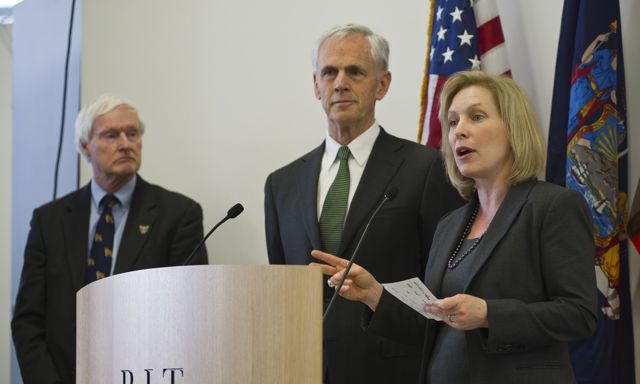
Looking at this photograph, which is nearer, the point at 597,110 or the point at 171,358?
the point at 171,358

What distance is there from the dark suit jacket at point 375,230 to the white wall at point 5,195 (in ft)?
8.99

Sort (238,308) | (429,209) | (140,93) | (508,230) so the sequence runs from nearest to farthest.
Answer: (238,308) < (508,230) < (429,209) < (140,93)

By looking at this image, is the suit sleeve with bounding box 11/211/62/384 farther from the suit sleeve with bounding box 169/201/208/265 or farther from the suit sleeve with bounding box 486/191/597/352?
the suit sleeve with bounding box 486/191/597/352

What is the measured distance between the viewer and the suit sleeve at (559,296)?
8.53 ft

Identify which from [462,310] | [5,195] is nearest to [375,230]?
[462,310]

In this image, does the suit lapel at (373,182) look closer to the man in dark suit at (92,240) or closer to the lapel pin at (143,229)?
the man in dark suit at (92,240)

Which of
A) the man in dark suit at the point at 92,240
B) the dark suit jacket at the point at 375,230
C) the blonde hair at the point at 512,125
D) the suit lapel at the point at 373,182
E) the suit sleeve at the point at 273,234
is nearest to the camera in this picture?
the blonde hair at the point at 512,125

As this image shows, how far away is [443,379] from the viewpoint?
9.25ft

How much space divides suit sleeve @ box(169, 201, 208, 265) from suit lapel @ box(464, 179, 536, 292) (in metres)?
2.01

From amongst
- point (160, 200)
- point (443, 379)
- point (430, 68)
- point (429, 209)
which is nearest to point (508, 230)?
point (443, 379)

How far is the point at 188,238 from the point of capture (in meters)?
4.64

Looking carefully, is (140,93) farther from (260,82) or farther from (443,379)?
(443,379)

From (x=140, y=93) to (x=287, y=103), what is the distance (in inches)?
35.2

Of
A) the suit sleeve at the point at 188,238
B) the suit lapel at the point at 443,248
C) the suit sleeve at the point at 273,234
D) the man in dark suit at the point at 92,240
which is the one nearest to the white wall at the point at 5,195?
the man in dark suit at the point at 92,240
